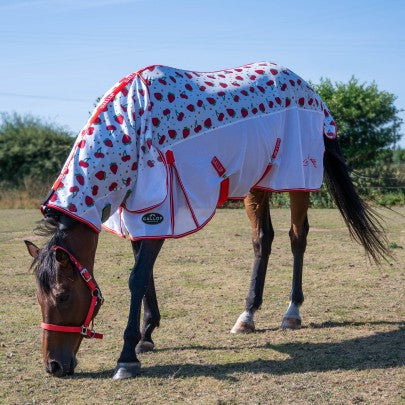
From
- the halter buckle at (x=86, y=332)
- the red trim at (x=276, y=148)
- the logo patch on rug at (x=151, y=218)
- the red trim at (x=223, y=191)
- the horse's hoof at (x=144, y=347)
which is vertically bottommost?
the horse's hoof at (x=144, y=347)

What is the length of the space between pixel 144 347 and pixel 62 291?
3.72ft

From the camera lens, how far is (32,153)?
3075cm

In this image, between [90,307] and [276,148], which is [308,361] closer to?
[90,307]

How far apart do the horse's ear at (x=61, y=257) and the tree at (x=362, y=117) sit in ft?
73.5

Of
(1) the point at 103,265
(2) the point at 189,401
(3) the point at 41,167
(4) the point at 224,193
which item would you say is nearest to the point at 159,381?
(2) the point at 189,401

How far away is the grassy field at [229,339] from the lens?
445 centimetres

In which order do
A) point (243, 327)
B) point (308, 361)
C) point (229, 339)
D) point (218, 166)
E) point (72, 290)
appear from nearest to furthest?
point (72, 290) < point (308, 361) < point (218, 166) < point (229, 339) < point (243, 327)

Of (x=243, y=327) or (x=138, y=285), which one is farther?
(x=243, y=327)

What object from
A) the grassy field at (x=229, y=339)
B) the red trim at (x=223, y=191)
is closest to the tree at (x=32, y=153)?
the grassy field at (x=229, y=339)

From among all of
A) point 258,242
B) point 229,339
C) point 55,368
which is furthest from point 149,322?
point 258,242

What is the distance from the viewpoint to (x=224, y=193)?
568 cm

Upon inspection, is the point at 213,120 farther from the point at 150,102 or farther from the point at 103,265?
the point at 103,265

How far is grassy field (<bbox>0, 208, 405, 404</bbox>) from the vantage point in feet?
14.6

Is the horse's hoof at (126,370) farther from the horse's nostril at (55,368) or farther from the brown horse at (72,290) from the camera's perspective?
the horse's nostril at (55,368)
